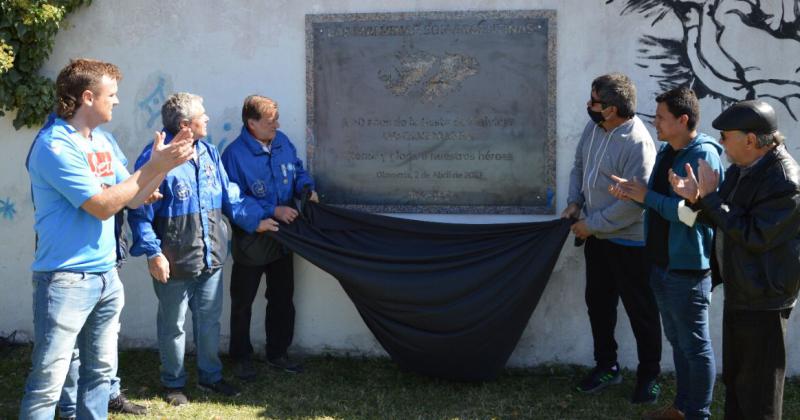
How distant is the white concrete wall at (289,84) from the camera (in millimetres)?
4777

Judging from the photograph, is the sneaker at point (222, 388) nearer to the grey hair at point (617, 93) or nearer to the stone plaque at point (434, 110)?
the stone plaque at point (434, 110)

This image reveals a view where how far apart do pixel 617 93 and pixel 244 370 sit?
9.36 feet

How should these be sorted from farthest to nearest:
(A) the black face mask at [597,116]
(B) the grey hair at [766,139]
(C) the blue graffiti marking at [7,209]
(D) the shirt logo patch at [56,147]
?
(C) the blue graffiti marking at [7,209] → (A) the black face mask at [597,116] → (B) the grey hair at [766,139] → (D) the shirt logo patch at [56,147]

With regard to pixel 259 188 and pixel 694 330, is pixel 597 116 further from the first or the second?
pixel 259 188

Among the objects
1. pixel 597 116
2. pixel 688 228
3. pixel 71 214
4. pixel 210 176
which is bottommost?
pixel 688 228

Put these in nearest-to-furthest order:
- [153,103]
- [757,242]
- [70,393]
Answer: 1. [757,242]
2. [70,393]
3. [153,103]

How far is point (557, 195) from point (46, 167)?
3.05 meters

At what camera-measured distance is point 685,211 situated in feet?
11.8

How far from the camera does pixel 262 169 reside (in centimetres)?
479

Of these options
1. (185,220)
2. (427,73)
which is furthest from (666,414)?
(185,220)

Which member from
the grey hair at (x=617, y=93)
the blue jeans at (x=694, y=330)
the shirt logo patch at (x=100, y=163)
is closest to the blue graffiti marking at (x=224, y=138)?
the shirt logo patch at (x=100, y=163)

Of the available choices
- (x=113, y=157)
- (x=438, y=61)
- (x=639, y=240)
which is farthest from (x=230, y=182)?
(x=639, y=240)

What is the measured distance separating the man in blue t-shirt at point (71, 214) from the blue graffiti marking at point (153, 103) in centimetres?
184

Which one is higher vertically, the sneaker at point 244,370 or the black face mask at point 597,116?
the black face mask at point 597,116
